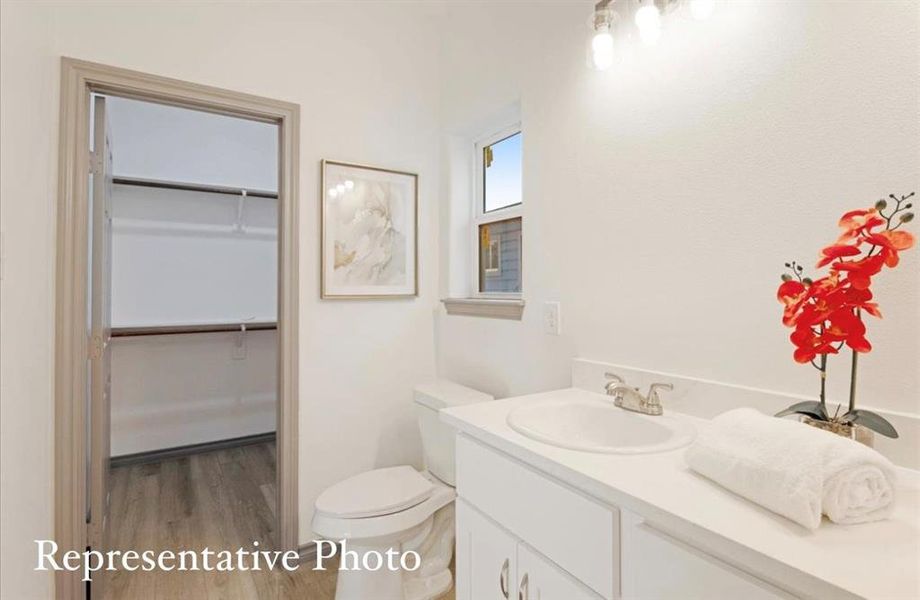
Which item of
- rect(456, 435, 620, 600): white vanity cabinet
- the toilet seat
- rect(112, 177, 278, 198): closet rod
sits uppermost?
rect(112, 177, 278, 198): closet rod

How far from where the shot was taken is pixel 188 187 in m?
3.00

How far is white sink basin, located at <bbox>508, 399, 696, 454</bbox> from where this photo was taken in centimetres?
108

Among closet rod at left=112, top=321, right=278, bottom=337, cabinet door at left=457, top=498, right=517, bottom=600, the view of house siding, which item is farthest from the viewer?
closet rod at left=112, top=321, right=278, bottom=337

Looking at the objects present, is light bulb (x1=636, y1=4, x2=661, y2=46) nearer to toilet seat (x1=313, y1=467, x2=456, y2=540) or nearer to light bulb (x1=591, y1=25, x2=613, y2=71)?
light bulb (x1=591, y1=25, x2=613, y2=71)

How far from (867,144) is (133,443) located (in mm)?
3903

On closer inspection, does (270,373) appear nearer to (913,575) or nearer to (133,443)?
(133,443)

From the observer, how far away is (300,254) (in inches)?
78.7

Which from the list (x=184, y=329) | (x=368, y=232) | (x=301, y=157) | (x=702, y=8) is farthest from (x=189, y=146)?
(x=702, y=8)

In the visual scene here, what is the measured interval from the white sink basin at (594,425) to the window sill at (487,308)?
55 centimetres

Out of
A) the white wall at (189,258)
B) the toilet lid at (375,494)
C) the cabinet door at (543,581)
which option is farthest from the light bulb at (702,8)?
the white wall at (189,258)

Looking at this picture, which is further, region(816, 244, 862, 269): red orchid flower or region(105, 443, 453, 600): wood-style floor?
region(105, 443, 453, 600): wood-style floor

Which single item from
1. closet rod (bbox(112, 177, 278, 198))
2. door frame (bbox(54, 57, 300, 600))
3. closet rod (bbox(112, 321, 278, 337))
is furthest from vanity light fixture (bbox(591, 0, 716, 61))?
closet rod (bbox(112, 177, 278, 198))

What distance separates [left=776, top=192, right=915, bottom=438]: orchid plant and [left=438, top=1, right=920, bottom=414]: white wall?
0.14 meters

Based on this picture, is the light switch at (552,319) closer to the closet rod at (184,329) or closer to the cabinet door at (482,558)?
the cabinet door at (482,558)
